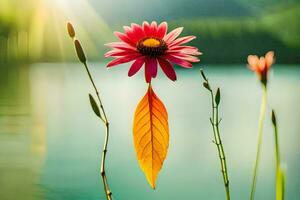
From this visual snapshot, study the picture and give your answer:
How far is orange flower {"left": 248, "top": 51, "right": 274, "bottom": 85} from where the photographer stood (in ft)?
1.53

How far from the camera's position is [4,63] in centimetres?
1823

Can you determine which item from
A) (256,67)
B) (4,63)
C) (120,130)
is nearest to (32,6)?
(4,63)

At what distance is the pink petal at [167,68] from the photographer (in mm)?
429

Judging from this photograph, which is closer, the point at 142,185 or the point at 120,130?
the point at 142,185

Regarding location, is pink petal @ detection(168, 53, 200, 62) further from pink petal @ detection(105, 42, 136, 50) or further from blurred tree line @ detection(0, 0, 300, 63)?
blurred tree line @ detection(0, 0, 300, 63)

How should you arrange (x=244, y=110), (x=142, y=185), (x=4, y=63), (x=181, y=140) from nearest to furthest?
(x=142, y=185) → (x=181, y=140) → (x=244, y=110) → (x=4, y=63)

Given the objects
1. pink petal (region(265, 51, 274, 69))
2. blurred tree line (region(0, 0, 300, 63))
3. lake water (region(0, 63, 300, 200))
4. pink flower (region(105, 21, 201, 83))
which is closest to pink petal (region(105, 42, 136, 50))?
pink flower (region(105, 21, 201, 83))

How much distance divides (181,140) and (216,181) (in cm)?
167

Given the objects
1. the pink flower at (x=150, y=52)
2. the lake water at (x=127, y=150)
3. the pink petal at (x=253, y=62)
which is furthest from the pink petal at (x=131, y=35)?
the lake water at (x=127, y=150)

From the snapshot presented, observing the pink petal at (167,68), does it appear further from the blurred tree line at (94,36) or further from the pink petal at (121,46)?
the blurred tree line at (94,36)

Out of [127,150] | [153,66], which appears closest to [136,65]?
[153,66]

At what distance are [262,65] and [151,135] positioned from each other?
118 millimetres

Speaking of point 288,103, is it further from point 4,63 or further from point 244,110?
point 4,63

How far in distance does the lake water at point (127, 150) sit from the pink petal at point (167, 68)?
2.10 m
